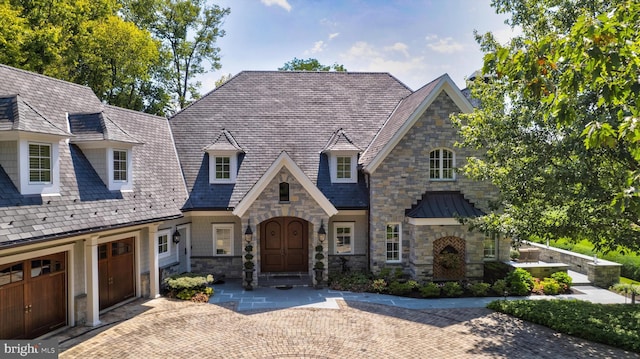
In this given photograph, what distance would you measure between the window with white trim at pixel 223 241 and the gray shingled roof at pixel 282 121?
133 centimetres

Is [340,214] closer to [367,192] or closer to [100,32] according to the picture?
[367,192]

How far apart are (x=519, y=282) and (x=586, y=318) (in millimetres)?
3730

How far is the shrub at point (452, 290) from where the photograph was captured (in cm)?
1523

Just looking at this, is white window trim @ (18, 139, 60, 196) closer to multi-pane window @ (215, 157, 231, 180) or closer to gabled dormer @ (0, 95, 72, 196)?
gabled dormer @ (0, 95, 72, 196)

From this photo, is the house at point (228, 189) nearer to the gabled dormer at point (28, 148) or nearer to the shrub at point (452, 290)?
the gabled dormer at point (28, 148)

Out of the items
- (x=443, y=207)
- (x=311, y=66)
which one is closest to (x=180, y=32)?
(x=311, y=66)

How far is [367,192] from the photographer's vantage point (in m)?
17.9

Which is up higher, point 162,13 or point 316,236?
point 162,13

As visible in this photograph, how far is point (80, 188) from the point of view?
12.1m

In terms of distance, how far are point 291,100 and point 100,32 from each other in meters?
14.3

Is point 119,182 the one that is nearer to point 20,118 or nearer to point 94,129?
point 94,129

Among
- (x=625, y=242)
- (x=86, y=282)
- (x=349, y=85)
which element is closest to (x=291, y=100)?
(x=349, y=85)

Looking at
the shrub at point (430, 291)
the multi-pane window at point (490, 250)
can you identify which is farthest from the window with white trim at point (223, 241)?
the multi-pane window at point (490, 250)

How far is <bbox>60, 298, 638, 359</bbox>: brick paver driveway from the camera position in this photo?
10.1m
